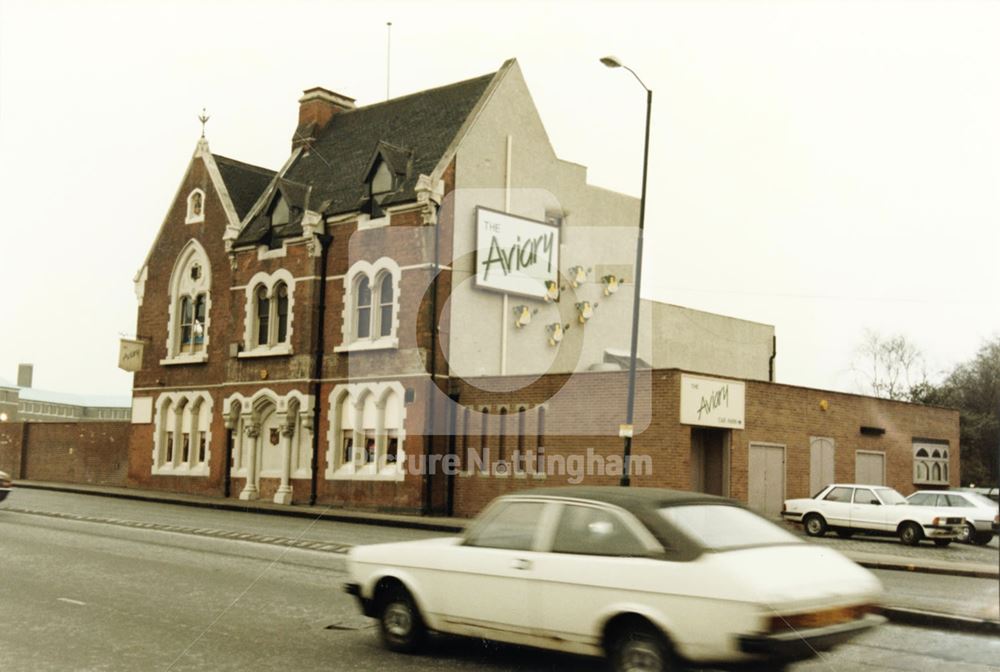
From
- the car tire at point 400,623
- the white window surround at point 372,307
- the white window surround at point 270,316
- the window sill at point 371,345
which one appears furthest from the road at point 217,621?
the white window surround at point 270,316

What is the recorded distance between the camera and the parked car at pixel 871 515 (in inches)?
960

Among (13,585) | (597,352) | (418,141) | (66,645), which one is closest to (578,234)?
(597,352)

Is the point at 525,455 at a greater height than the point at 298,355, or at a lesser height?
lesser

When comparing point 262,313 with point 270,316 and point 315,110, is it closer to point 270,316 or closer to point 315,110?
point 270,316

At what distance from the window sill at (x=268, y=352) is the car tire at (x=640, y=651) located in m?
28.1

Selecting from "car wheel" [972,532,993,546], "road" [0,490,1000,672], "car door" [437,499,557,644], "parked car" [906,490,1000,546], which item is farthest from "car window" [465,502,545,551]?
"car wheel" [972,532,993,546]

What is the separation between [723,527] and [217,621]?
5.56 metres

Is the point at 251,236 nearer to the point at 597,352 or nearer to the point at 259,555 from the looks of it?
the point at 597,352

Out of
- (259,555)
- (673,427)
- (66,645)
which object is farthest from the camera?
(673,427)

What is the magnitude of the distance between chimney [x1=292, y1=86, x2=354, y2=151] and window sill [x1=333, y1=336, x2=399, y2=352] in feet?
36.2

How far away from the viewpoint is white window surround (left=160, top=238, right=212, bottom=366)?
38.8 meters

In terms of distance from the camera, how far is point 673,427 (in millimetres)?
26328

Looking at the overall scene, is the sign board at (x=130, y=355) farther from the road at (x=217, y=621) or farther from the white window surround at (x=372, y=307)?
the road at (x=217, y=621)

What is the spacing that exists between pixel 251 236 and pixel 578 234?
40.0 ft
